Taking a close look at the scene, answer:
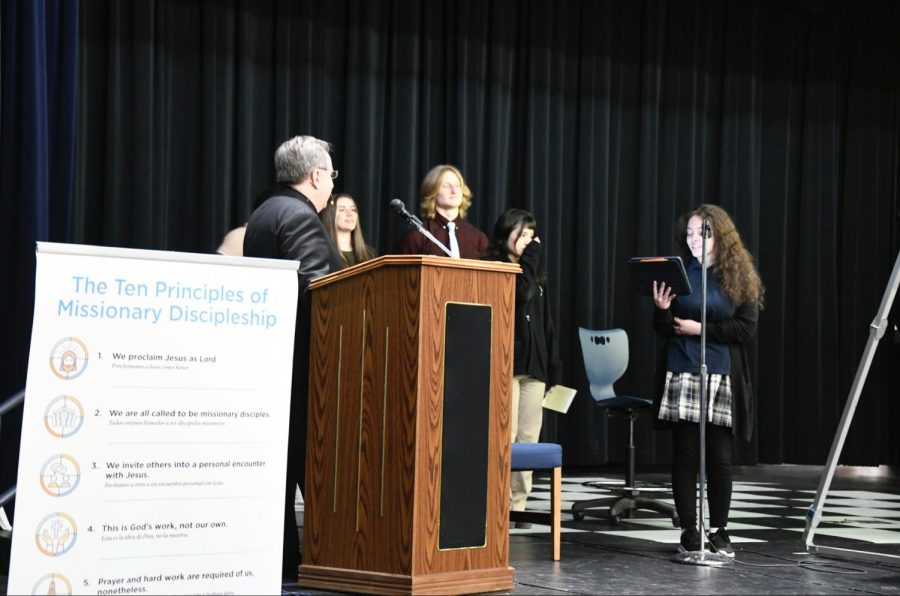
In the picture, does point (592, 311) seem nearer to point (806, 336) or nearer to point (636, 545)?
point (806, 336)

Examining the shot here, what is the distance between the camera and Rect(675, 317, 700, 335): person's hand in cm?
443

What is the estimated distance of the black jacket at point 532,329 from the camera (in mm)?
5504

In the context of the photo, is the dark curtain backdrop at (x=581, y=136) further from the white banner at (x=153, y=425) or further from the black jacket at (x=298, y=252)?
the white banner at (x=153, y=425)

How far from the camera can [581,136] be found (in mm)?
8664

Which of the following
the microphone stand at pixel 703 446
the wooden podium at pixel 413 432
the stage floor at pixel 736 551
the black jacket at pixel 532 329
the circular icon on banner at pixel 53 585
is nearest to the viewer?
the circular icon on banner at pixel 53 585

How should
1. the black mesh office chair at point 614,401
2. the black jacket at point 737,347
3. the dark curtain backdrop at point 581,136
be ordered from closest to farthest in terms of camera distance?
the black jacket at point 737,347
the black mesh office chair at point 614,401
the dark curtain backdrop at point 581,136

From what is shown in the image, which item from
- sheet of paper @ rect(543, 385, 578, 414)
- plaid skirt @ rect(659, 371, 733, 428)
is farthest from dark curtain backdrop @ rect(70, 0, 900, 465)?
plaid skirt @ rect(659, 371, 733, 428)

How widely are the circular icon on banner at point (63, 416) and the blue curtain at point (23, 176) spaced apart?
176 centimetres

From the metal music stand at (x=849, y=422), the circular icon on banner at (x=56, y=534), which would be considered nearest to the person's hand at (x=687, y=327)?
the metal music stand at (x=849, y=422)

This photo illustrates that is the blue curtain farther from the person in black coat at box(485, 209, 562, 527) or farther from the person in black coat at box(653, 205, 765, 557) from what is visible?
the person in black coat at box(653, 205, 765, 557)

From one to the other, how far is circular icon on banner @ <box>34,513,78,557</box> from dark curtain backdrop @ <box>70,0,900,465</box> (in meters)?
4.45

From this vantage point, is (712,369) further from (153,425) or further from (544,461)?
(153,425)

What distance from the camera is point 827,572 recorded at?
13.6ft

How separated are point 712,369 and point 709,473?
0.40 metres
